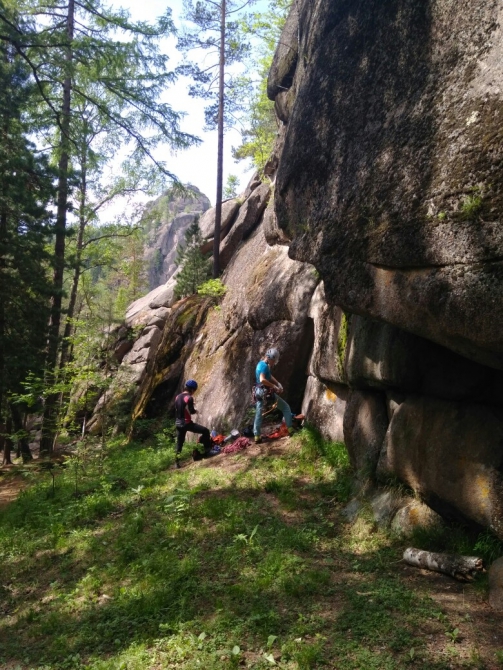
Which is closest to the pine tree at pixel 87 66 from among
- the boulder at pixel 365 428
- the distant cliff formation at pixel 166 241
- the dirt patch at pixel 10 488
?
the dirt patch at pixel 10 488

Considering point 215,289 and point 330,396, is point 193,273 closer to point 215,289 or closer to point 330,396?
point 215,289

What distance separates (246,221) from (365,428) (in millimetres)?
14994

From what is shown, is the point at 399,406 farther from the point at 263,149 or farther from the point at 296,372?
the point at 263,149

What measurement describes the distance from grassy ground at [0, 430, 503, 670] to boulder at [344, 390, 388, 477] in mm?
611

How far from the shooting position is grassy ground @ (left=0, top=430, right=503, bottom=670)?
4469 mm

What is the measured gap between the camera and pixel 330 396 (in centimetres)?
1020

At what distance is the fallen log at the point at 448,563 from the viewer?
5191 mm

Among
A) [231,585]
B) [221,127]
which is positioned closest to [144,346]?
[221,127]

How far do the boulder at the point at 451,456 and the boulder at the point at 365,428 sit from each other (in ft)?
1.58

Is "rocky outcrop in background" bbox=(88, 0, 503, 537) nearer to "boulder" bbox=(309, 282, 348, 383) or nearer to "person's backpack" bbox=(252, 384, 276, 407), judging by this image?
"boulder" bbox=(309, 282, 348, 383)

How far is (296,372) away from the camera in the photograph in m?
11.9

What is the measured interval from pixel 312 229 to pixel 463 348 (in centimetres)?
288

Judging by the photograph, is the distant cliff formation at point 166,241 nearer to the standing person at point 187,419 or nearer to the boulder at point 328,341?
the standing person at point 187,419

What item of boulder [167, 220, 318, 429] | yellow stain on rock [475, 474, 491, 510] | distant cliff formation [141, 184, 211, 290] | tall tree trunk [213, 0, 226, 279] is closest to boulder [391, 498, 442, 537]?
yellow stain on rock [475, 474, 491, 510]
